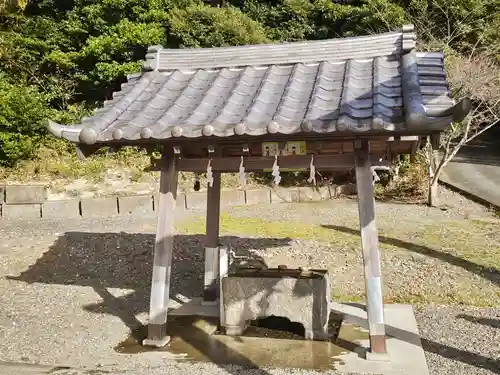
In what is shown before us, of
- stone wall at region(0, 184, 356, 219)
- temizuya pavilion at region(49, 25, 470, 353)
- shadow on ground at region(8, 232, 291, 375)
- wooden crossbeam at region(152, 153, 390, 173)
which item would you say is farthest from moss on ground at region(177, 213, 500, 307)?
wooden crossbeam at region(152, 153, 390, 173)

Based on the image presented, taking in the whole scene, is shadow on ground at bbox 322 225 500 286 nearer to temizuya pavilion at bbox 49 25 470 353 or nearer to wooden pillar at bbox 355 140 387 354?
temizuya pavilion at bbox 49 25 470 353

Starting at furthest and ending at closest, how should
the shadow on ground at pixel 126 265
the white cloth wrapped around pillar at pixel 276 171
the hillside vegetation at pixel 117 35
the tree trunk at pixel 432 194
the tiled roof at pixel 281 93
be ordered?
the hillside vegetation at pixel 117 35 → the tree trunk at pixel 432 194 → the shadow on ground at pixel 126 265 → the white cloth wrapped around pillar at pixel 276 171 → the tiled roof at pixel 281 93

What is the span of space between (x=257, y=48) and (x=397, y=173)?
456 inches

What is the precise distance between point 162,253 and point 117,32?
13.8m

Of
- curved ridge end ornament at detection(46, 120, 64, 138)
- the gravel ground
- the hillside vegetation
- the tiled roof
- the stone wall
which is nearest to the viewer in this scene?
the tiled roof

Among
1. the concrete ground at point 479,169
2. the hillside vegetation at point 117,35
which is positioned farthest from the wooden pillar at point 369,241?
the hillside vegetation at point 117,35

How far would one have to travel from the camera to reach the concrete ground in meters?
15.8

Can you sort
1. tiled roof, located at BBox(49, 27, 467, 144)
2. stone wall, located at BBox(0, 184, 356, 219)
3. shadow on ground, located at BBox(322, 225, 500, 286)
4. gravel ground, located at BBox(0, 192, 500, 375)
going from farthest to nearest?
stone wall, located at BBox(0, 184, 356, 219), shadow on ground, located at BBox(322, 225, 500, 286), gravel ground, located at BBox(0, 192, 500, 375), tiled roof, located at BBox(49, 27, 467, 144)

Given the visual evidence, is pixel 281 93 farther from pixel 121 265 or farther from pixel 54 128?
pixel 121 265

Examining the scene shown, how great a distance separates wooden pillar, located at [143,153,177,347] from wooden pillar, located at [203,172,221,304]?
138 centimetres

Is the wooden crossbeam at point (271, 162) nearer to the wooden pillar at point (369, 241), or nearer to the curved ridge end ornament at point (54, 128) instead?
the wooden pillar at point (369, 241)

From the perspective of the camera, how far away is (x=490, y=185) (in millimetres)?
16500

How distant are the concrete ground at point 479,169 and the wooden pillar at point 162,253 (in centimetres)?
1169

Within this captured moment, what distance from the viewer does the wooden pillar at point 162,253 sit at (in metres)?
5.14
